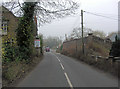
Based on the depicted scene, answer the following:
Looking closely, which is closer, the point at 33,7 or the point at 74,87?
the point at 74,87

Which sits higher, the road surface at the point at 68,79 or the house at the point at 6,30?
the house at the point at 6,30

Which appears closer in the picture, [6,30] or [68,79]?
[68,79]

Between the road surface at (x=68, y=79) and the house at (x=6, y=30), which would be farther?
the house at (x=6, y=30)

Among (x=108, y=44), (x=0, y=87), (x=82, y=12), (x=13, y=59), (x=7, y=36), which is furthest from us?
(x=108, y=44)

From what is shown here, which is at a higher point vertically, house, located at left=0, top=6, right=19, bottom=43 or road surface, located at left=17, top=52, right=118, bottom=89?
house, located at left=0, top=6, right=19, bottom=43

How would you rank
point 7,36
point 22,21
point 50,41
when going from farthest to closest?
point 50,41 → point 22,21 → point 7,36

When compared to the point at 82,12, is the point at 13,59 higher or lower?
lower

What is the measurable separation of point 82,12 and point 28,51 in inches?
488

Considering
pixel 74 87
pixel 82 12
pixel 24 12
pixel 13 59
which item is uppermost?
pixel 82 12

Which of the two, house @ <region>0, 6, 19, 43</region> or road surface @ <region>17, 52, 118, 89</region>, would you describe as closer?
road surface @ <region>17, 52, 118, 89</region>

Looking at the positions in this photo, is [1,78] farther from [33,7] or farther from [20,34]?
[33,7]

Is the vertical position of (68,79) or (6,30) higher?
(6,30)

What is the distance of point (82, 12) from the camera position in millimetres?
21906

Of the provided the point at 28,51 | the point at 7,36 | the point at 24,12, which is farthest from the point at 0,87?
the point at 24,12
